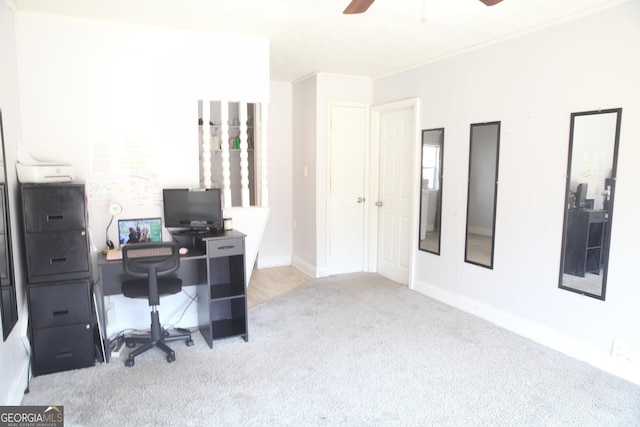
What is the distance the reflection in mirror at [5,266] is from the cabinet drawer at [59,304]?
12.6 inches

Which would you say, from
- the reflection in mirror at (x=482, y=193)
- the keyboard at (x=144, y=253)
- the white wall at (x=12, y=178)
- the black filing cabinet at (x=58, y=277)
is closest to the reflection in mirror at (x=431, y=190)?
the reflection in mirror at (x=482, y=193)

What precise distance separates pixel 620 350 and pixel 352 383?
1827mm

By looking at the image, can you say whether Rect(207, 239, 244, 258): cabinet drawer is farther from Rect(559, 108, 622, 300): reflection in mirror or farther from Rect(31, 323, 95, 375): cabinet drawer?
Rect(559, 108, 622, 300): reflection in mirror

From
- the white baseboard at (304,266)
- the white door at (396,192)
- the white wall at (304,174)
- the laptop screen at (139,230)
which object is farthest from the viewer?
the white baseboard at (304,266)

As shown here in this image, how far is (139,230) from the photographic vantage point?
3.46 metres

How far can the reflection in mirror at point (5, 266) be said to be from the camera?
2311mm

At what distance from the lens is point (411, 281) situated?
4773mm

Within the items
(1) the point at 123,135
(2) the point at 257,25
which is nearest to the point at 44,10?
(1) the point at 123,135

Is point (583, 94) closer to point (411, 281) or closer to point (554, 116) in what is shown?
point (554, 116)

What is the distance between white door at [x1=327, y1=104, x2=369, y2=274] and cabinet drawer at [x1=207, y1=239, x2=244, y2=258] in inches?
79.5

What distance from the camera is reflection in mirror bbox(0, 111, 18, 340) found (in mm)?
2311

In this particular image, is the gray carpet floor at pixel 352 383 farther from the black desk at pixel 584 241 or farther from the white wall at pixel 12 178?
the black desk at pixel 584 241

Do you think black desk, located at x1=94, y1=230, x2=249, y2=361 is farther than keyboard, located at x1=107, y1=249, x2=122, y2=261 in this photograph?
Yes

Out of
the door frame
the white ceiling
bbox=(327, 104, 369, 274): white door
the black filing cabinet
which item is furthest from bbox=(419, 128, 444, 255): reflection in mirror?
the black filing cabinet
